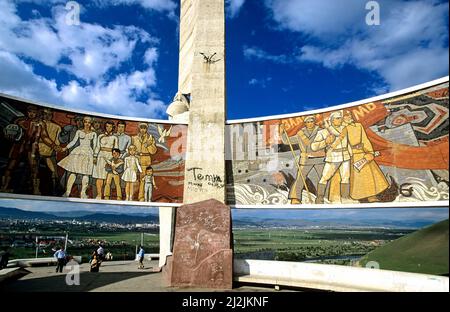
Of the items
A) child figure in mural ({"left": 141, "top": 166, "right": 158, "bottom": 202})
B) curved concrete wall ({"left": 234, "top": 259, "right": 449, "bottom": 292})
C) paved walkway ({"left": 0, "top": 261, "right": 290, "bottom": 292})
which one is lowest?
paved walkway ({"left": 0, "top": 261, "right": 290, "bottom": 292})

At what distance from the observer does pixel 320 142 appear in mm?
12453

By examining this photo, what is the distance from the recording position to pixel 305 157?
1268 centimetres

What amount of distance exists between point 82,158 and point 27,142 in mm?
2088

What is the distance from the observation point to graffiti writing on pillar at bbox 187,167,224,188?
A: 42.2ft

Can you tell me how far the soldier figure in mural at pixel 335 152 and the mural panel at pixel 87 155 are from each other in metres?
5.95

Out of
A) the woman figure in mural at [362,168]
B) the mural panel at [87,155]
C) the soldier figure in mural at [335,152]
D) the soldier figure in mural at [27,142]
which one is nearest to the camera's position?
the woman figure in mural at [362,168]

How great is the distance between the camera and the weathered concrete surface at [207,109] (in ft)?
42.2

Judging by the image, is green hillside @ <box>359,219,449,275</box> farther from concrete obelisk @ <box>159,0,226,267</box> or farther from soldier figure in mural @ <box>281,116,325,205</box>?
concrete obelisk @ <box>159,0,226,267</box>

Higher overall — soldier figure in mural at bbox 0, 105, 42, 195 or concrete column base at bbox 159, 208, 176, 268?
soldier figure in mural at bbox 0, 105, 42, 195

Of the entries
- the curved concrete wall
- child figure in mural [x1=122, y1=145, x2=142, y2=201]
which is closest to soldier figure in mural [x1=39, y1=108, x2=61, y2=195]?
child figure in mural [x1=122, y1=145, x2=142, y2=201]

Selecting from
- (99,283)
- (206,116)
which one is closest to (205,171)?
(206,116)

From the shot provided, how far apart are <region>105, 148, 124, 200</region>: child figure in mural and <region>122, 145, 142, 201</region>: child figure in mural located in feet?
0.82

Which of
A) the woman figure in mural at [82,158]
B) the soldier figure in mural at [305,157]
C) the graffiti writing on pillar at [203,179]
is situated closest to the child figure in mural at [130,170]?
the woman figure in mural at [82,158]

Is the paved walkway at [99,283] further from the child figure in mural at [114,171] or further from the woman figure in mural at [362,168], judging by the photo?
the woman figure in mural at [362,168]
